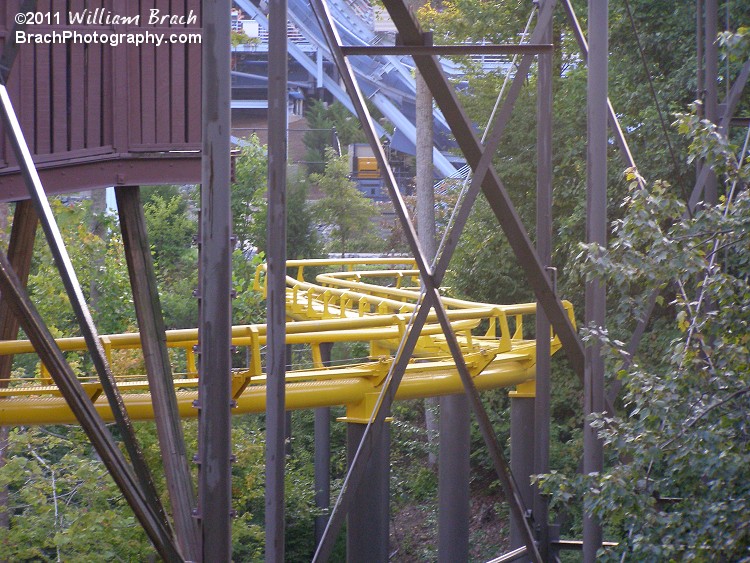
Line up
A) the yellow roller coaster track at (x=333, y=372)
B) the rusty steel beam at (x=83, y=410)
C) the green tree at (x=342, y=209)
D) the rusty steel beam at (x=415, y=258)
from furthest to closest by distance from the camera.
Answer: the green tree at (x=342, y=209)
the yellow roller coaster track at (x=333, y=372)
the rusty steel beam at (x=415, y=258)
the rusty steel beam at (x=83, y=410)

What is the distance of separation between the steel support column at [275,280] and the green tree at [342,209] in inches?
736

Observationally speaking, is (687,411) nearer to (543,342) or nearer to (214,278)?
(543,342)

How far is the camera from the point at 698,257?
16.1 feet

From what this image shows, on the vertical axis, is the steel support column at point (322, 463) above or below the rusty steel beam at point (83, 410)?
below

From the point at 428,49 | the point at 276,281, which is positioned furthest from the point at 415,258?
the point at 428,49

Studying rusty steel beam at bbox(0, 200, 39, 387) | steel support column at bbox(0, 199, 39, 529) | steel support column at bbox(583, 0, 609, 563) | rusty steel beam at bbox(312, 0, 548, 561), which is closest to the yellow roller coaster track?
steel support column at bbox(0, 199, 39, 529)

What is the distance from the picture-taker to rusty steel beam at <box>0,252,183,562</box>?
4250mm

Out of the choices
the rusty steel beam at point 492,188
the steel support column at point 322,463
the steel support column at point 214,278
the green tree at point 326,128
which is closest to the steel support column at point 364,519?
the rusty steel beam at point 492,188

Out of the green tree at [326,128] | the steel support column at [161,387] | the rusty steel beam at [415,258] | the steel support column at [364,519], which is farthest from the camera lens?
the green tree at [326,128]

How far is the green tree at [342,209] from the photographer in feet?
77.7

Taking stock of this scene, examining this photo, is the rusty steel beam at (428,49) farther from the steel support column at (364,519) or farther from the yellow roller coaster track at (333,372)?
the steel support column at (364,519)

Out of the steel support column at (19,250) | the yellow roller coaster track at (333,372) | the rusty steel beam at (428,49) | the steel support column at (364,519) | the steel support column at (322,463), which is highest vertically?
the rusty steel beam at (428,49)

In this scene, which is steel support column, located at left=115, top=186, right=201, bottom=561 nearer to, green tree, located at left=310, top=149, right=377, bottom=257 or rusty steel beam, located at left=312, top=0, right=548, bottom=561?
rusty steel beam, located at left=312, top=0, right=548, bottom=561

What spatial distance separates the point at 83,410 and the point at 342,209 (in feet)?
64.8
